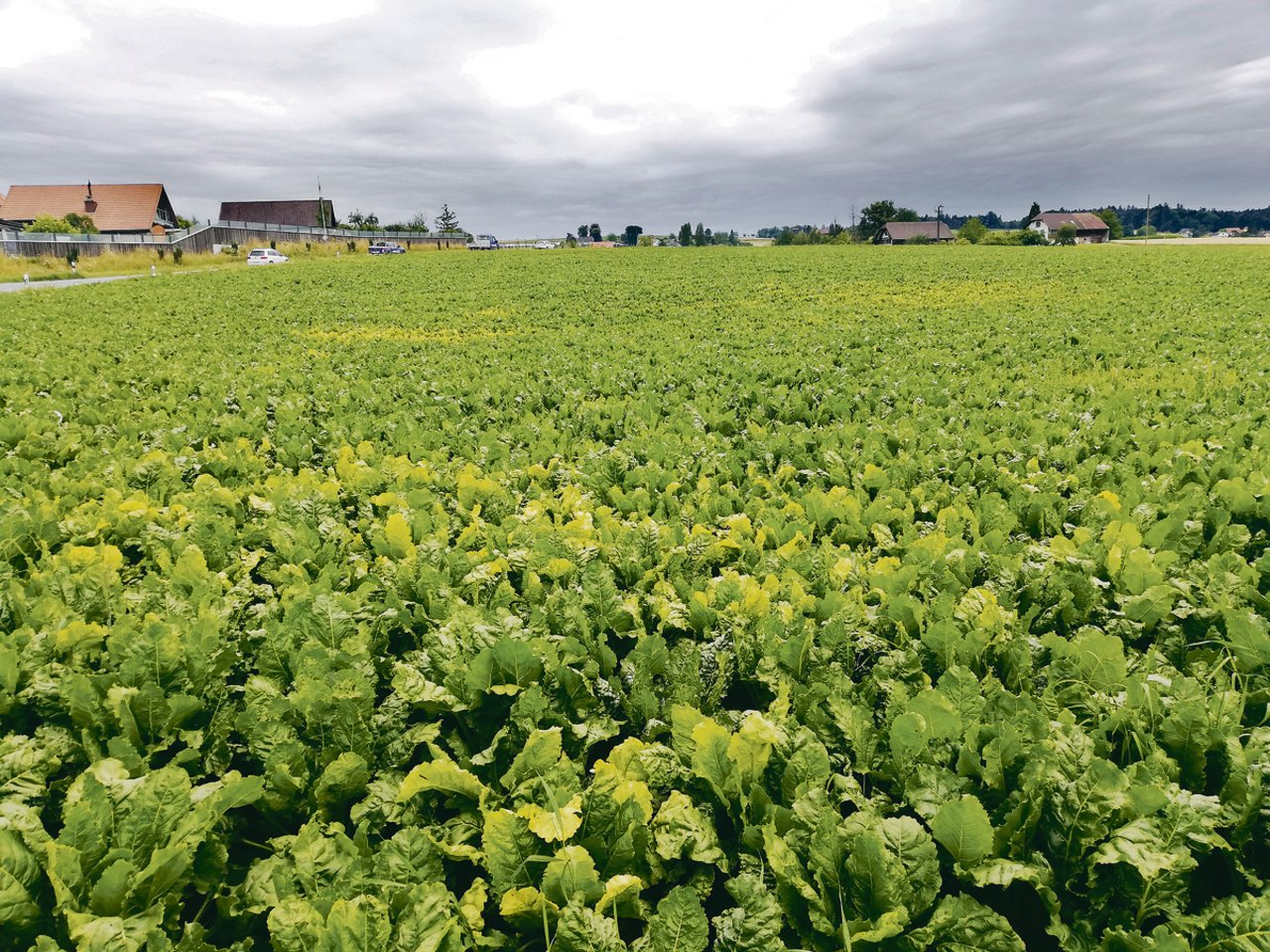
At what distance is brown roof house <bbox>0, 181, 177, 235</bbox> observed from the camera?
72.8 m

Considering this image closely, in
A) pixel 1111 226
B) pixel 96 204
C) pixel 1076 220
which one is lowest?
pixel 96 204

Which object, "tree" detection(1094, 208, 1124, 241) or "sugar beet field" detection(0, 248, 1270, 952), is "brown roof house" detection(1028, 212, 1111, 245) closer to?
"tree" detection(1094, 208, 1124, 241)

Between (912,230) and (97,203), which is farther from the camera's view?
(912,230)

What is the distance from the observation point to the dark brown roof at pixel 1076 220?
136 meters

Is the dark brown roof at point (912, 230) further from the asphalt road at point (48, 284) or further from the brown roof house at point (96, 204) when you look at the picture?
the asphalt road at point (48, 284)

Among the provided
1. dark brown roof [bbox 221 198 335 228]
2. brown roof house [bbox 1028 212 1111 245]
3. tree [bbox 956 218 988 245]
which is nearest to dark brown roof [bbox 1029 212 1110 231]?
brown roof house [bbox 1028 212 1111 245]

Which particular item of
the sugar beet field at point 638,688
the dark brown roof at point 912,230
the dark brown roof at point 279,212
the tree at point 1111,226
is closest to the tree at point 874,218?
the dark brown roof at point 912,230

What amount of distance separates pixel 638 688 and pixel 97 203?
96.6 metres

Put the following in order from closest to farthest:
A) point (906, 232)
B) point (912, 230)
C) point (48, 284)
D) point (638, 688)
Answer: point (638, 688) → point (48, 284) → point (906, 232) → point (912, 230)

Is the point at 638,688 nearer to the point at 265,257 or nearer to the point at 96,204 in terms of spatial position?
the point at 265,257

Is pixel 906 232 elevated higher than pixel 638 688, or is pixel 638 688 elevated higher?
pixel 906 232

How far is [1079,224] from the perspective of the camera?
13962cm

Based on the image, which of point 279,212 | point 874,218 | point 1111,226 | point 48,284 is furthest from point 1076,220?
point 48,284

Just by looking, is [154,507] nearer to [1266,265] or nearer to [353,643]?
[353,643]
